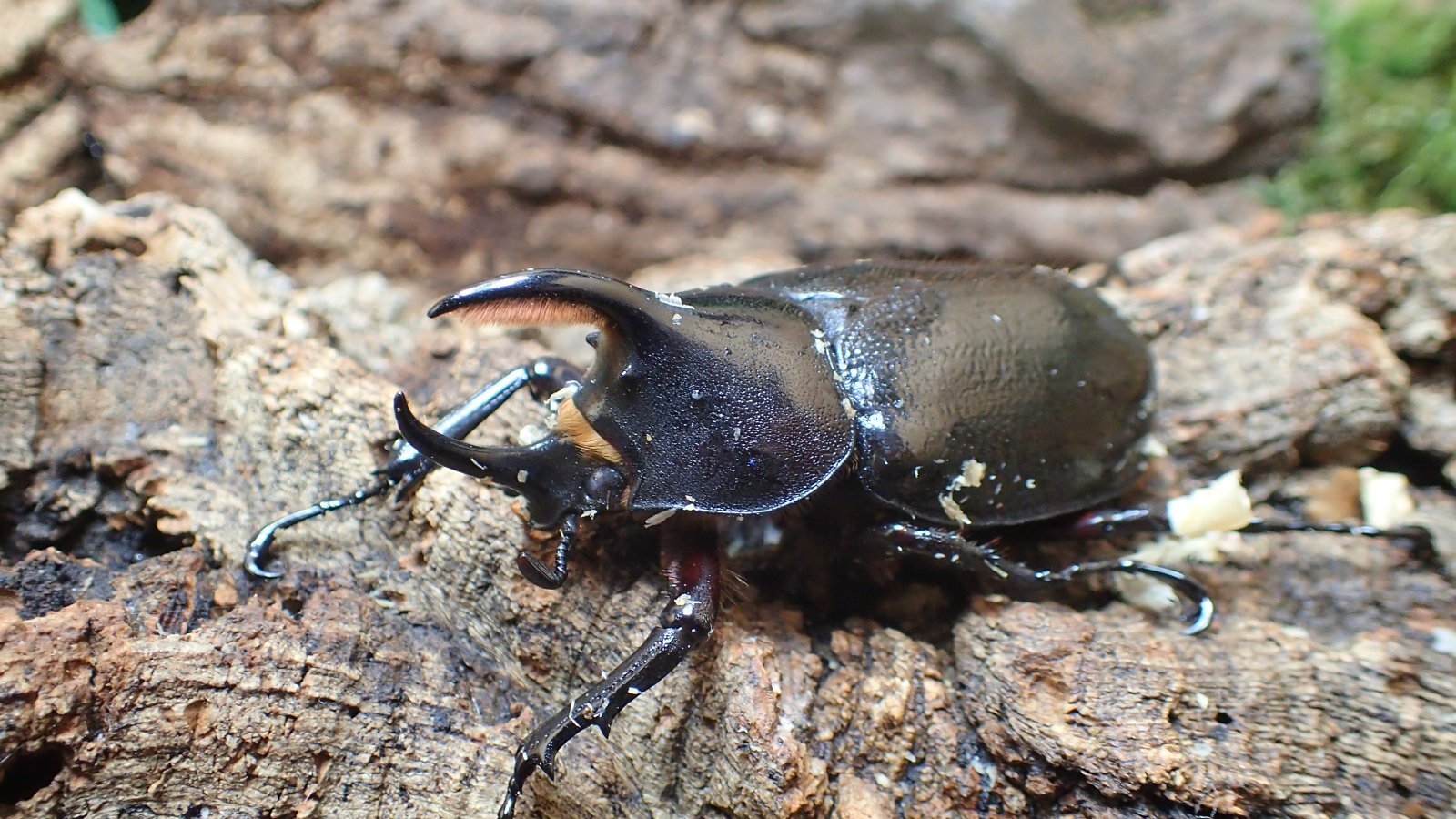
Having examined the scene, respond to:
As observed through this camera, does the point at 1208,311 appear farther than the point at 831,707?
Yes

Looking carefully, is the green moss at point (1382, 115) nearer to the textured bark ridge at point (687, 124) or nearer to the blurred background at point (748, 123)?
the blurred background at point (748, 123)

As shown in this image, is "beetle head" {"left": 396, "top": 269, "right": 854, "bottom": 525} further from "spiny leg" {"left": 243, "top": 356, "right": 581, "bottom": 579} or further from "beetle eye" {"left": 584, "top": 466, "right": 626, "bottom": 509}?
"spiny leg" {"left": 243, "top": 356, "right": 581, "bottom": 579}

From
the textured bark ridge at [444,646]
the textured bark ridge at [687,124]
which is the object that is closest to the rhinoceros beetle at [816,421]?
the textured bark ridge at [444,646]

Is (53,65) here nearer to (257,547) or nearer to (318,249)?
(318,249)

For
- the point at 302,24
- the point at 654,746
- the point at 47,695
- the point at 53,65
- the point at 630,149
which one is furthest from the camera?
the point at 630,149

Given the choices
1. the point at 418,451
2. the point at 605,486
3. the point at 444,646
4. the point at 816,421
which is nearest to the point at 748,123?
the point at 816,421

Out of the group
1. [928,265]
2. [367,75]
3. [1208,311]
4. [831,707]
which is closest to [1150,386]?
[1208,311]
